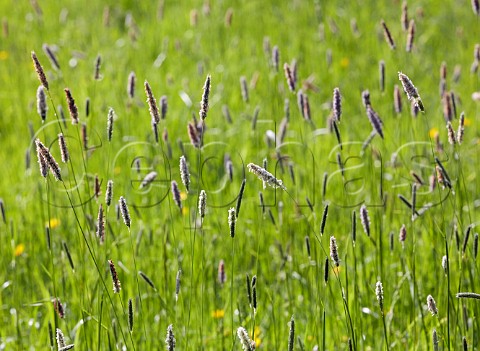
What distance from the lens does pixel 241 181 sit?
3518 mm

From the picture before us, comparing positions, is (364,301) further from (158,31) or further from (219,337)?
(158,31)

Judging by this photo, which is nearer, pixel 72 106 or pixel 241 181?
pixel 72 106

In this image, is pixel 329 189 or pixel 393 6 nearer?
pixel 329 189

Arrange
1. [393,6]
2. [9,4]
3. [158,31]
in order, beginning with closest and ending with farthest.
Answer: [158,31] → [393,6] → [9,4]

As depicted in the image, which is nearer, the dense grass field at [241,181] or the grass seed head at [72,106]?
the grass seed head at [72,106]

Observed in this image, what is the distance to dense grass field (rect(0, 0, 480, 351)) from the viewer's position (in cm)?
209

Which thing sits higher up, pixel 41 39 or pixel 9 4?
pixel 9 4

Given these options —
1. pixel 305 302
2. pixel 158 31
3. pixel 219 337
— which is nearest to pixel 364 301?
pixel 305 302

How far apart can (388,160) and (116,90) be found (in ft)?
5.48

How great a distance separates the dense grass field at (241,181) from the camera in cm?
209

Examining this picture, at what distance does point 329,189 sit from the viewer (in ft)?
11.2

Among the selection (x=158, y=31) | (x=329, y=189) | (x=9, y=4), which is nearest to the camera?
(x=329, y=189)

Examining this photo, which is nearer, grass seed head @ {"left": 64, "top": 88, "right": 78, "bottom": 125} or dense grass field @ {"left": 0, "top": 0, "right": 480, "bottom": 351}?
grass seed head @ {"left": 64, "top": 88, "right": 78, "bottom": 125}

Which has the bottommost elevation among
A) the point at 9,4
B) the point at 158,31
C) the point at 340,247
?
the point at 340,247
